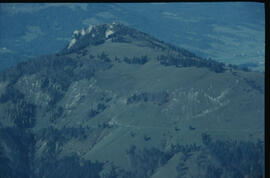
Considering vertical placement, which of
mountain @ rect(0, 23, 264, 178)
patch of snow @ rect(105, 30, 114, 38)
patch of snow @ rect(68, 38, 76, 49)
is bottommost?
mountain @ rect(0, 23, 264, 178)

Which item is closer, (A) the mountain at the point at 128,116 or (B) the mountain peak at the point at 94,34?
(A) the mountain at the point at 128,116

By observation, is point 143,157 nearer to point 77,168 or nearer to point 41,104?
point 77,168

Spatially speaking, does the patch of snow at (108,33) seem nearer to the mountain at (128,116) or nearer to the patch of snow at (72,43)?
the mountain at (128,116)

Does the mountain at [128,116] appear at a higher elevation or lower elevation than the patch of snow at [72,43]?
lower

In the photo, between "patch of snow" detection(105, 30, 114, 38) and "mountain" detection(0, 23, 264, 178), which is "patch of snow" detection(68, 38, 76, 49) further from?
"patch of snow" detection(105, 30, 114, 38)

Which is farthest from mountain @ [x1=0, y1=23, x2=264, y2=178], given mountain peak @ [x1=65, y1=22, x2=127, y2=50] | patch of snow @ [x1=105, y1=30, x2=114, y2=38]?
patch of snow @ [x1=105, y1=30, x2=114, y2=38]

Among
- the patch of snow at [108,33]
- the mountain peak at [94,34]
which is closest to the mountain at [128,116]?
the mountain peak at [94,34]

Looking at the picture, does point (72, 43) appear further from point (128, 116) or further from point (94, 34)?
point (128, 116)

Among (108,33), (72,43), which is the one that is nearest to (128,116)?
(72,43)
